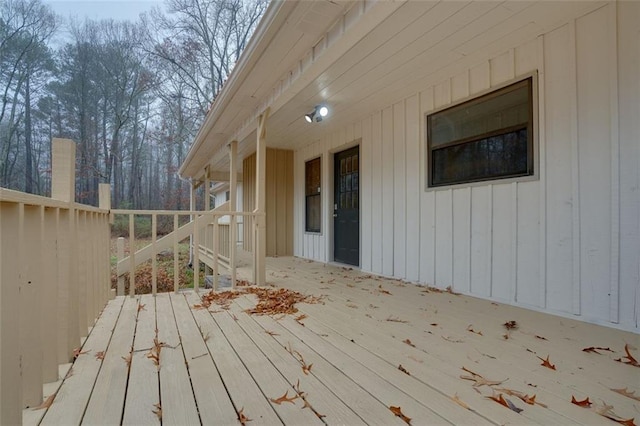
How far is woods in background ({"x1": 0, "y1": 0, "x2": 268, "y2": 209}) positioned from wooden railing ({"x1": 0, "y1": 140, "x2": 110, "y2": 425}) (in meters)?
6.15

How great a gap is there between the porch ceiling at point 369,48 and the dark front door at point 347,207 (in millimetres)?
1144

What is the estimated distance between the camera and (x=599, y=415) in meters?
1.25

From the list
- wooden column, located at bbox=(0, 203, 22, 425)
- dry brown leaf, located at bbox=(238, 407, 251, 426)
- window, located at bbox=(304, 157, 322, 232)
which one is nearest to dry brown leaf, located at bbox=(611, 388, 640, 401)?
dry brown leaf, located at bbox=(238, 407, 251, 426)

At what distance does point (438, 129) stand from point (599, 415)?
3075mm

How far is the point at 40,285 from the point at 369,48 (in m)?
2.93

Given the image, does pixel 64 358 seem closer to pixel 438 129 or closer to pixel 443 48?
pixel 443 48

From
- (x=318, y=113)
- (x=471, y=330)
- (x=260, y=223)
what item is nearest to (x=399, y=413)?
(x=471, y=330)

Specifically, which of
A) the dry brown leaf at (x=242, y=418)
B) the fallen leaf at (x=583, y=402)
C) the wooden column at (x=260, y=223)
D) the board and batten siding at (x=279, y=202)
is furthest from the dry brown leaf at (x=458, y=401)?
the board and batten siding at (x=279, y=202)

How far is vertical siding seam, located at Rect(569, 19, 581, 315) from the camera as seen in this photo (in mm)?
2486

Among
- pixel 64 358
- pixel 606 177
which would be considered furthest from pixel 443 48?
pixel 64 358

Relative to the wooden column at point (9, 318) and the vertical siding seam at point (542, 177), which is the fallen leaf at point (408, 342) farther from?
the wooden column at point (9, 318)

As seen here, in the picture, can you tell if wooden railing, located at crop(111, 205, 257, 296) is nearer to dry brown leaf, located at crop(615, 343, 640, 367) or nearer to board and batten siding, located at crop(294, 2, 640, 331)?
board and batten siding, located at crop(294, 2, 640, 331)

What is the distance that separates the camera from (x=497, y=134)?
310 centimetres

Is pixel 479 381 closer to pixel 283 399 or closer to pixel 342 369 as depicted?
pixel 342 369
